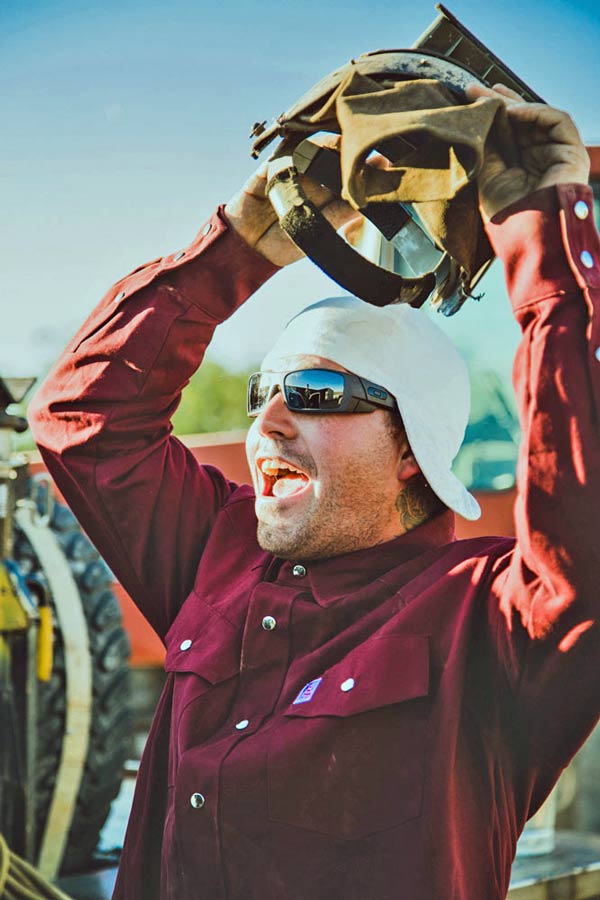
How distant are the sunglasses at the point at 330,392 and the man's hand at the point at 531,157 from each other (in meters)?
0.35

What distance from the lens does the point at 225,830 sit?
169cm

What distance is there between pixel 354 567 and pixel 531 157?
0.65 meters

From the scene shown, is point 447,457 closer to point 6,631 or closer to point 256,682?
point 256,682

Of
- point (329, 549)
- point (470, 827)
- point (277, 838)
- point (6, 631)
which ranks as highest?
point (329, 549)

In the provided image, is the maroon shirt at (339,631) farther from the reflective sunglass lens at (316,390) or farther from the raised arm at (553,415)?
the reflective sunglass lens at (316,390)

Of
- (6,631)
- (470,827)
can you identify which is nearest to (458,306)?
(470,827)

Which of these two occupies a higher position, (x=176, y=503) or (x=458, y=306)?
(x=458, y=306)

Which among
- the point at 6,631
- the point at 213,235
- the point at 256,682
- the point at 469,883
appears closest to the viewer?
the point at 469,883

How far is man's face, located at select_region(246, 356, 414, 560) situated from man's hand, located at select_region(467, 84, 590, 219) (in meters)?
0.40

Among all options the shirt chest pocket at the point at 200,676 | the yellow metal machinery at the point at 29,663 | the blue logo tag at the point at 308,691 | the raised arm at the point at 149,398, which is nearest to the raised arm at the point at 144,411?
the raised arm at the point at 149,398

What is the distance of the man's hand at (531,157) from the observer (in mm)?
1542

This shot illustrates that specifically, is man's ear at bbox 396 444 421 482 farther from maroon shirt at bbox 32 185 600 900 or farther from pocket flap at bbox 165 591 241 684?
pocket flap at bbox 165 591 241 684

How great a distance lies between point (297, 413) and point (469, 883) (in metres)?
0.71

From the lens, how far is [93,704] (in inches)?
129
